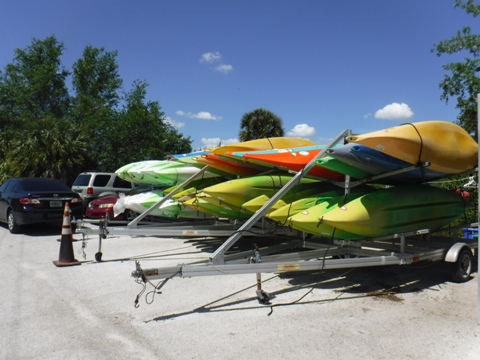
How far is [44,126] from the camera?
25.0 m

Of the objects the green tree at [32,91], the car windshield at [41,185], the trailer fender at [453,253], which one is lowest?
the trailer fender at [453,253]

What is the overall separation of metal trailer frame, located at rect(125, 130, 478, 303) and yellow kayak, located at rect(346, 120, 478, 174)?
0.29m

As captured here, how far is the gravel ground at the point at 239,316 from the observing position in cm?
408

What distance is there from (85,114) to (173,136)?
1163cm

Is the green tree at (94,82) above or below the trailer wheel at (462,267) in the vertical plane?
above

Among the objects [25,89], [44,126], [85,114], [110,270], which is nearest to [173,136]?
[44,126]

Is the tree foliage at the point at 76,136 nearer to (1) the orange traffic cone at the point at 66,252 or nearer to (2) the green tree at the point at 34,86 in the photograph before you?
(2) the green tree at the point at 34,86

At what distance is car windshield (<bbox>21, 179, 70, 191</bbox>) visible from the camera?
480 inches

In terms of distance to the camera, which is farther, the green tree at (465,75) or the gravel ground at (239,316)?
the green tree at (465,75)

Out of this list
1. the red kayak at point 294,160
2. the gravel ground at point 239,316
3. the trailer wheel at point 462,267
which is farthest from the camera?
the red kayak at point 294,160

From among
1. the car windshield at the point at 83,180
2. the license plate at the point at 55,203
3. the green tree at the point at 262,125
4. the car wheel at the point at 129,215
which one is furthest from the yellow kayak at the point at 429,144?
the green tree at the point at 262,125

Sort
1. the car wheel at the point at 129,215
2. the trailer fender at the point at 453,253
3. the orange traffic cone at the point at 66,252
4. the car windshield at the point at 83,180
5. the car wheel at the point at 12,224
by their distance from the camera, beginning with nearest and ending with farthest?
the trailer fender at the point at 453,253
the orange traffic cone at the point at 66,252
the car wheel at the point at 12,224
the car wheel at the point at 129,215
the car windshield at the point at 83,180

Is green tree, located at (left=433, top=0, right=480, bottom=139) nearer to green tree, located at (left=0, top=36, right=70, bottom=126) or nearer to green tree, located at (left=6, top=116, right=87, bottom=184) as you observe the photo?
green tree, located at (left=6, top=116, right=87, bottom=184)

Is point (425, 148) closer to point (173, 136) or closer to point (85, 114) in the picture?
point (173, 136)
